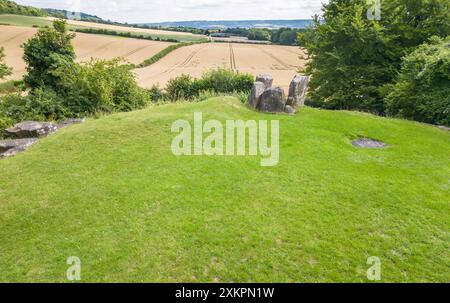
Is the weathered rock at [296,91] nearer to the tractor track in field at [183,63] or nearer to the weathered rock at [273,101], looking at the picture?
the weathered rock at [273,101]

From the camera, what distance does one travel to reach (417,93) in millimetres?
→ 15977

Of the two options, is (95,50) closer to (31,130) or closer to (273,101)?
(31,130)

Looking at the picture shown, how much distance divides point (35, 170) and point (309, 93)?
2051 centimetres

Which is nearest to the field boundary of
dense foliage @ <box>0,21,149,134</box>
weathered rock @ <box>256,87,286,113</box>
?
dense foliage @ <box>0,21,149,134</box>

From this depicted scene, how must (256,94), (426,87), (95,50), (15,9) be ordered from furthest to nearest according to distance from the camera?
(15,9) → (95,50) → (256,94) → (426,87)

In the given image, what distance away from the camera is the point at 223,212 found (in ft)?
24.8

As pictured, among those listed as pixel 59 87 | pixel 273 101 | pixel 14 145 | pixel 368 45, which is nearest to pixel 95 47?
pixel 59 87

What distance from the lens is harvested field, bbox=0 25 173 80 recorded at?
5078 centimetres

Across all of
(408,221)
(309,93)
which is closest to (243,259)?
(408,221)

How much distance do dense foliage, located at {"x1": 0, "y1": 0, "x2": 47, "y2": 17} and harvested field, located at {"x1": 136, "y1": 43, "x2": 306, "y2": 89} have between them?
63.4m

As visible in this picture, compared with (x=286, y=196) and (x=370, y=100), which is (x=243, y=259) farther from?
(x=370, y=100)

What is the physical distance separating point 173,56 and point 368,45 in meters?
43.1

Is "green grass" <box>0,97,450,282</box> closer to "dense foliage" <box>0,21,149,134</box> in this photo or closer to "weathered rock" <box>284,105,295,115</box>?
→ "weathered rock" <box>284,105,295,115</box>
